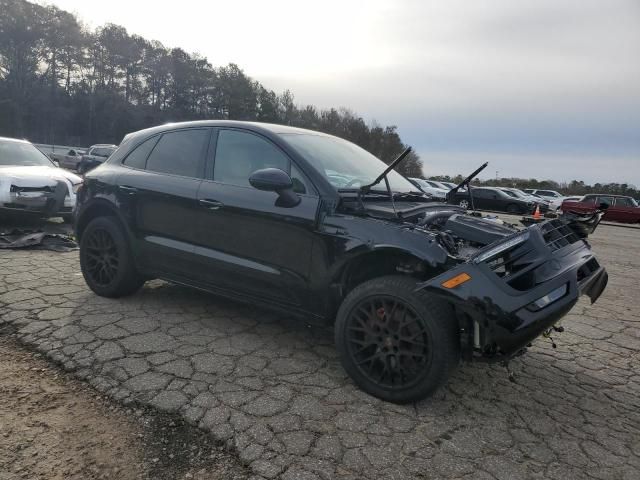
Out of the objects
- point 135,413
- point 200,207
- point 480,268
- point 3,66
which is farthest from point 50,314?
point 3,66

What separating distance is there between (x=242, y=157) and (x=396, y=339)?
181 centimetres

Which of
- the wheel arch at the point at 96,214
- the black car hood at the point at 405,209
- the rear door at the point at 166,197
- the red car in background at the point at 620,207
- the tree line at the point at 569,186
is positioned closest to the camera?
the black car hood at the point at 405,209

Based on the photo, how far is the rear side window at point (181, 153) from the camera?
3.75 metres

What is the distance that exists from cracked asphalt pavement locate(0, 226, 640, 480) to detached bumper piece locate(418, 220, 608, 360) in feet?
1.65

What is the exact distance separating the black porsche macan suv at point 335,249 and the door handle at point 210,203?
0.04ft

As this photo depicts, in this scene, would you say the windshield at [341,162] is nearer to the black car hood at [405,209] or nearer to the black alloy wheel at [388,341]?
the black car hood at [405,209]

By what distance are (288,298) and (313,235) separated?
1.61ft

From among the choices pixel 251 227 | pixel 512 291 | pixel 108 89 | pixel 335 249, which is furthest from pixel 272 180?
A: pixel 108 89

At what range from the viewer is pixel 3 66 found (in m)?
46.7

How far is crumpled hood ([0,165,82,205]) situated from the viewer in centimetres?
689

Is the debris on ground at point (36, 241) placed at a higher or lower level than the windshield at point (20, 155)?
lower

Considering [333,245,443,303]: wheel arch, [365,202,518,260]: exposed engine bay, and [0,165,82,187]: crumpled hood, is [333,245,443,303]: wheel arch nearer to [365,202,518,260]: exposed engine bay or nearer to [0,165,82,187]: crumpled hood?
[365,202,518,260]: exposed engine bay

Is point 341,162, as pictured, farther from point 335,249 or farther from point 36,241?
point 36,241

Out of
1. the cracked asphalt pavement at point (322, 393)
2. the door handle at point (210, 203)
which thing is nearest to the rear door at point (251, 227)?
the door handle at point (210, 203)
